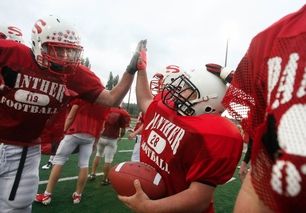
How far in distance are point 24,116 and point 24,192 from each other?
0.57 metres

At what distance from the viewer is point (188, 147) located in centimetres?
201

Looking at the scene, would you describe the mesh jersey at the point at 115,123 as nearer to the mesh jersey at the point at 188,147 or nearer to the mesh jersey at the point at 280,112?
the mesh jersey at the point at 188,147

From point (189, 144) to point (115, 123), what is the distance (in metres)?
4.65

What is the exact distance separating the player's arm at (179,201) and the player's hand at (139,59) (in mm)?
1136

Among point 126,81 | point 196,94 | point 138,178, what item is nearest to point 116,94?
point 126,81

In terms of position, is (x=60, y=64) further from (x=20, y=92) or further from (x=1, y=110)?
(x=1, y=110)

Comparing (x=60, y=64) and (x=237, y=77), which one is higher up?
(x=237, y=77)

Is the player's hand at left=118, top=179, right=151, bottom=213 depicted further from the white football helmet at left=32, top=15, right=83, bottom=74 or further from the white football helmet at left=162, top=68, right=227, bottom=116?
the white football helmet at left=32, top=15, right=83, bottom=74

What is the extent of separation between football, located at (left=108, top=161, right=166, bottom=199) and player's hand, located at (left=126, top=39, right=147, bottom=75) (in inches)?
35.6

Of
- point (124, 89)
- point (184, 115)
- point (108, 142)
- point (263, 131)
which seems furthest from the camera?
point (108, 142)

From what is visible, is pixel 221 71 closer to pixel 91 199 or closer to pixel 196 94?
pixel 196 94

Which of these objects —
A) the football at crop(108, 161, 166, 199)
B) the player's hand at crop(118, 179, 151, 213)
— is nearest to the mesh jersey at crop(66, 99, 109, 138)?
the football at crop(108, 161, 166, 199)

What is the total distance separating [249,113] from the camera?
1.16 meters

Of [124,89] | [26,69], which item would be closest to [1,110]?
[26,69]
